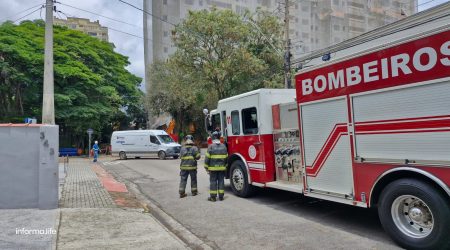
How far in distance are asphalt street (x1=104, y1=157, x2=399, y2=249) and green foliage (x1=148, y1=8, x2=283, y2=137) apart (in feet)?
51.2

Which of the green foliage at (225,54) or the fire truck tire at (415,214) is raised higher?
the green foliage at (225,54)

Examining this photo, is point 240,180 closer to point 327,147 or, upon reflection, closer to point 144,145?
point 327,147

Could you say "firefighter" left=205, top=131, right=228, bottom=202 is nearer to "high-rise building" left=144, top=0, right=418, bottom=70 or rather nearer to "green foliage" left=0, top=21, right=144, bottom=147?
"green foliage" left=0, top=21, right=144, bottom=147

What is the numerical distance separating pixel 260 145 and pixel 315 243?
3.33 meters

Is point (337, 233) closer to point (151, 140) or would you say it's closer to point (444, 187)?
point (444, 187)

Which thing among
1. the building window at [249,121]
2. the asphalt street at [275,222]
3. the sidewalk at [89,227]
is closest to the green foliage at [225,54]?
the building window at [249,121]

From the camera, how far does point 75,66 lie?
3388 centimetres

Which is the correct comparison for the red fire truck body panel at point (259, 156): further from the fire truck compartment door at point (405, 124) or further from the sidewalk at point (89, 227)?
the fire truck compartment door at point (405, 124)

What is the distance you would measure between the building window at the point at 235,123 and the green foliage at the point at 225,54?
Answer: 1479 centimetres

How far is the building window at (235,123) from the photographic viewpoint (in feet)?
32.1

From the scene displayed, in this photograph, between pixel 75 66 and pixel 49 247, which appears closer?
pixel 49 247

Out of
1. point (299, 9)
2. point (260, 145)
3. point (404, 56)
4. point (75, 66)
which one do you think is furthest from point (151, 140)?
point (299, 9)

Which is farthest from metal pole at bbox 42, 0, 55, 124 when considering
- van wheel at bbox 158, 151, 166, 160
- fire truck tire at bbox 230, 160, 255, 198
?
van wheel at bbox 158, 151, 166, 160

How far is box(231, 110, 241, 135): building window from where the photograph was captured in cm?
980
